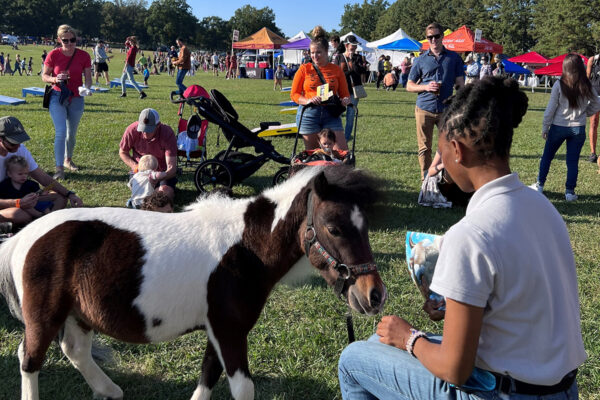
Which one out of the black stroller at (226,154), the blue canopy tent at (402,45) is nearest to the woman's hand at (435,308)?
the black stroller at (226,154)

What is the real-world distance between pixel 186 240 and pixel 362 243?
94 cm

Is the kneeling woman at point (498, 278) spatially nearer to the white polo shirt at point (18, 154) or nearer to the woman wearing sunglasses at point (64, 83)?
the white polo shirt at point (18, 154)

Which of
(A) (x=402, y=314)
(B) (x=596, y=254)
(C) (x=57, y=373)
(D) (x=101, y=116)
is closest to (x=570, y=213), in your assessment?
(B) (x=596, y=254)

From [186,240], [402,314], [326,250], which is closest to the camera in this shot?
[326,250]

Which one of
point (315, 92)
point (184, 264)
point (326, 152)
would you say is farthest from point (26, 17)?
point (184, 264)

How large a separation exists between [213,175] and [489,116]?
5.90 meters

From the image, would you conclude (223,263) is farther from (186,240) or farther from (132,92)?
(132,92)

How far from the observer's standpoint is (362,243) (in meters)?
2.32

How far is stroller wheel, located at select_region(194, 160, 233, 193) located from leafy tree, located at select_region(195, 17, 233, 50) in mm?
101595

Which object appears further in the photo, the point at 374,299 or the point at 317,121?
the point at 317,121

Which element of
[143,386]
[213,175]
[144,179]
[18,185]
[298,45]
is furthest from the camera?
[298,45]

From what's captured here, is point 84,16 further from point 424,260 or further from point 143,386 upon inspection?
point 424,260

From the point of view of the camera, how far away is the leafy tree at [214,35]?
103438 millimetres

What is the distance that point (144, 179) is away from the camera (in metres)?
5.98
